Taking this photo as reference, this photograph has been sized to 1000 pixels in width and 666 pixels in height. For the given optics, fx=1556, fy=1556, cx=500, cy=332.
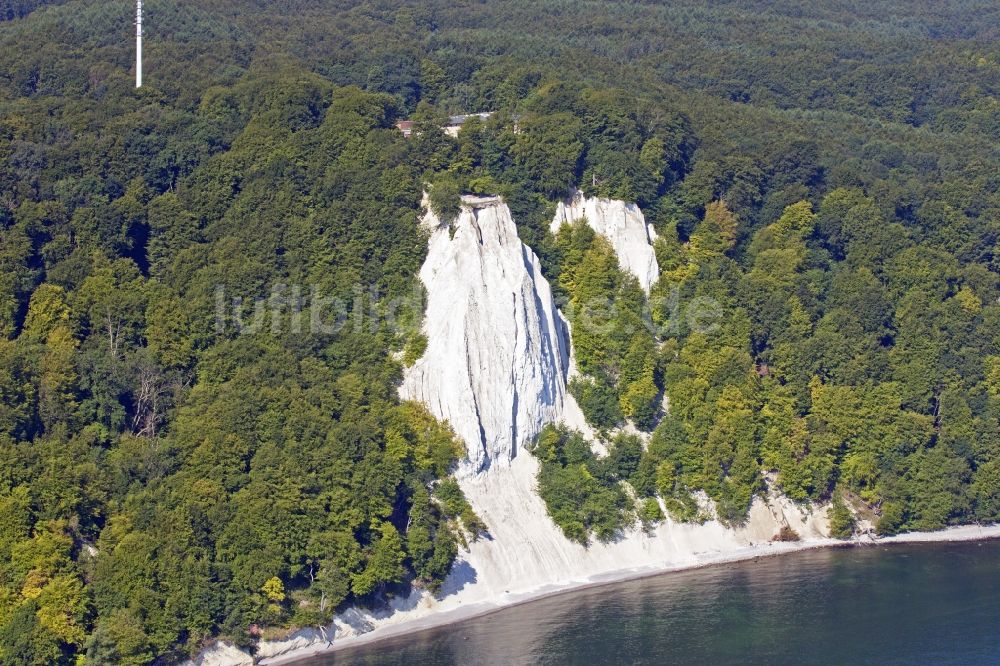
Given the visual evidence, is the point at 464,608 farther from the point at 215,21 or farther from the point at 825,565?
the point at 215,21

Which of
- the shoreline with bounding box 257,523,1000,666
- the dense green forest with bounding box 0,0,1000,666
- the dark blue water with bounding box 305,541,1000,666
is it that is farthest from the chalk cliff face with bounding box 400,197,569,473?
the dark blue water with bounding box 305,541,1000,666

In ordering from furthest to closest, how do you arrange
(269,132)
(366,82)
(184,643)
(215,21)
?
(215,21) → (366,82) → (269,132) → (184,643)

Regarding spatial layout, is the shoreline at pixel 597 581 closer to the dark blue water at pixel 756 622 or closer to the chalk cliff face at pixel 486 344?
the dark blue water at pixel 756 622

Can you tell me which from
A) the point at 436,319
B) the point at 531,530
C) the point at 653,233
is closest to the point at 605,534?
the point at 531,530

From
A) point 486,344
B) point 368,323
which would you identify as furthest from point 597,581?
point 368,323

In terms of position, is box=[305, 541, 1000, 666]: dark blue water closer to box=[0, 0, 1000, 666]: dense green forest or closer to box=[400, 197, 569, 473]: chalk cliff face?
box=[0, 0, 1000, 666]: dense green forest

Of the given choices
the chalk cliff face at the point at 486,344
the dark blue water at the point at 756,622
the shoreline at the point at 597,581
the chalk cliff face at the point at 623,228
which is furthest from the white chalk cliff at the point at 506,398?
the chalk cliff face at the point at 623,228
